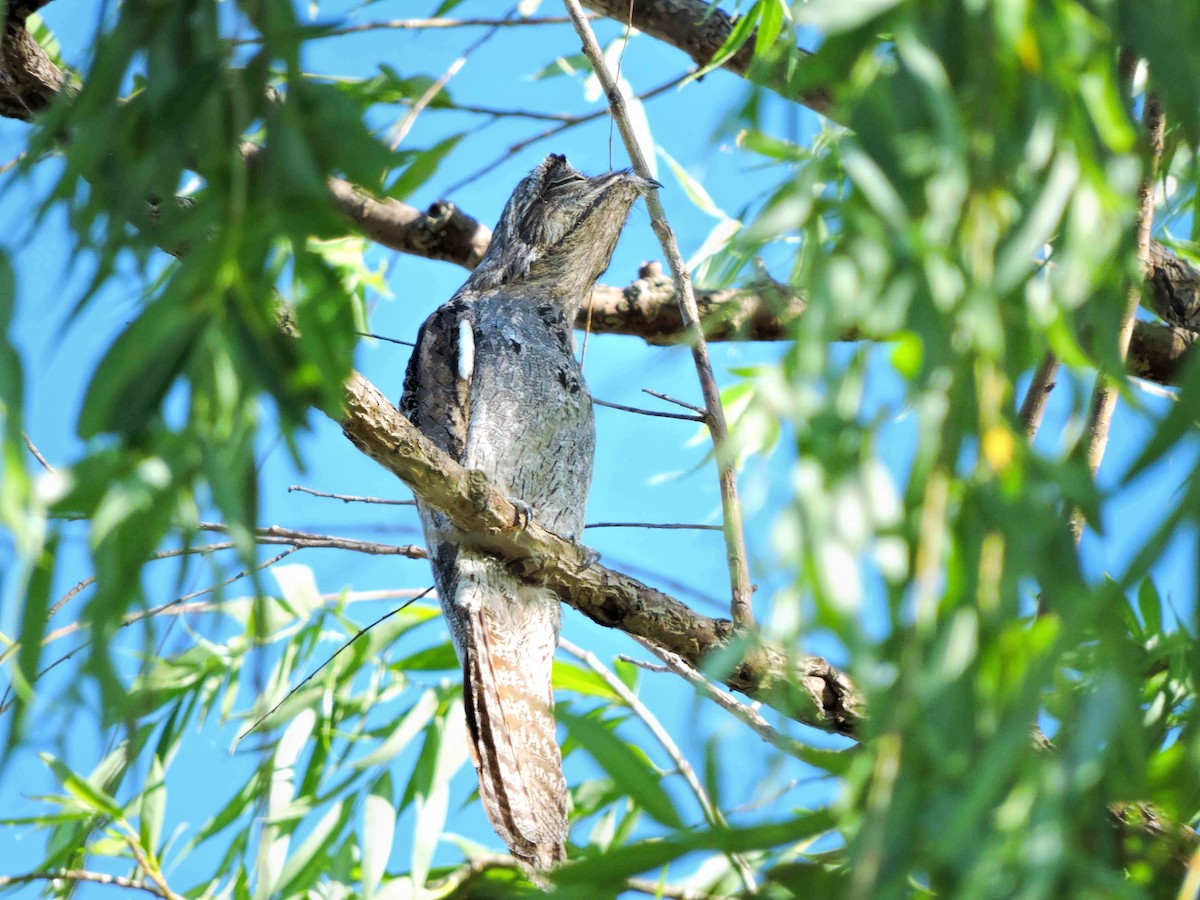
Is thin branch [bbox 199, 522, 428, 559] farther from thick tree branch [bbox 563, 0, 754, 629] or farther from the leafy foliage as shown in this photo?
the leafy foliage

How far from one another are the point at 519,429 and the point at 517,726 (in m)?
0.70

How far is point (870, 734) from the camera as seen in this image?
71cm

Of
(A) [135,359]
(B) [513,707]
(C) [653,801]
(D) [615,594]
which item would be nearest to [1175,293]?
(D) [615,594]

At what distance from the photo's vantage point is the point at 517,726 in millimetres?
2383

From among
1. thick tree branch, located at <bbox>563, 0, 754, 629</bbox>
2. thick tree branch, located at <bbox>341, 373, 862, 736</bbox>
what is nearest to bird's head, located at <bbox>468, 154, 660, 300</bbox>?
thick tree branch, located at <bbox>563, 0, 754, 629</bbox>

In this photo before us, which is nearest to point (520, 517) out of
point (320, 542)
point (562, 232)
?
point (320, 542)

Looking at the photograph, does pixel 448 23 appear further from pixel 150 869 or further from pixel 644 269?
pixel 150 869

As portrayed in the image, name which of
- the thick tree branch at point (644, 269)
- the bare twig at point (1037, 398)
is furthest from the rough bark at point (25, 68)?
the bare twig at point (1037, 398)

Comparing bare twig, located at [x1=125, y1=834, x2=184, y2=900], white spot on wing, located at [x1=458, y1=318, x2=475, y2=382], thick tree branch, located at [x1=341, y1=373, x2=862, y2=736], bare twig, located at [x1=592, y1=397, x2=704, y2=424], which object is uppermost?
white spot on wing, located at [x1=458, y1=318, x2=475, y2=382]

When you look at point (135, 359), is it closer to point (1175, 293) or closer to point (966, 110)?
point (966, 110)

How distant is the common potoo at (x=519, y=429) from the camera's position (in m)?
2.34

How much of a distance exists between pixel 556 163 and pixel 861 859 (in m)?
2.86

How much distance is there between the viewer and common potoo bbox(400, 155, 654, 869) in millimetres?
2342

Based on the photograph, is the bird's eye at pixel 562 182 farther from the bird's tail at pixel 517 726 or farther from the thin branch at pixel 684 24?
the bird's tail at pixel 517 726
